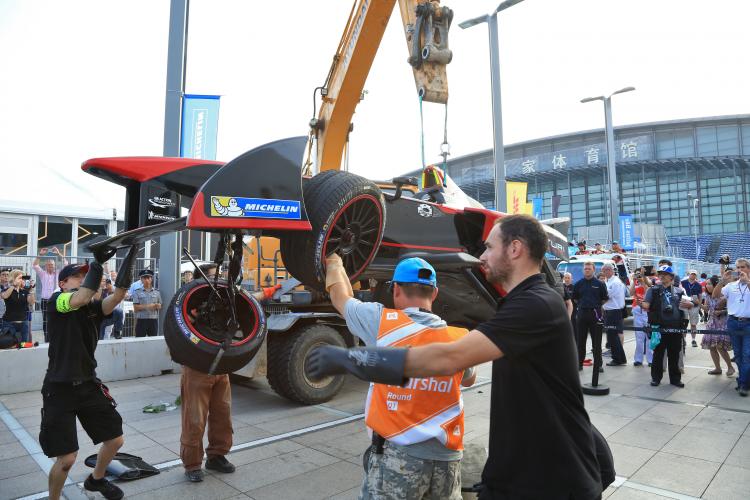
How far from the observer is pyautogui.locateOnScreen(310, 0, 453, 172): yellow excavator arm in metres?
5.74

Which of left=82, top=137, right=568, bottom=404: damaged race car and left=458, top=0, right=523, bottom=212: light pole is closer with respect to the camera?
left=82, top=137, right=568, bottom=404: damaged race car

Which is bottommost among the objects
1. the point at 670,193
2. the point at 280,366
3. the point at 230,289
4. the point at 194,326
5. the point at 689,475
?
the point at 689,475

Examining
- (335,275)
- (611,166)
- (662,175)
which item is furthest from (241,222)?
(662,175)

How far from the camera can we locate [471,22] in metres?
12.3

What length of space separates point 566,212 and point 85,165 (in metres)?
59.7

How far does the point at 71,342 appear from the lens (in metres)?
3.51

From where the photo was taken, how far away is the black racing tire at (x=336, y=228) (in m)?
3.16

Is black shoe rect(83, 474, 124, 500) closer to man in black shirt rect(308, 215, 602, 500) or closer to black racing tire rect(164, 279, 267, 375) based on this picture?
black racing tire rect(164, 279, 267, 375)

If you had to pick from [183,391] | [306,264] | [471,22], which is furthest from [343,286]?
[471,22]

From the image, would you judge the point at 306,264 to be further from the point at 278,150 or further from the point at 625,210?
the point at 625,210

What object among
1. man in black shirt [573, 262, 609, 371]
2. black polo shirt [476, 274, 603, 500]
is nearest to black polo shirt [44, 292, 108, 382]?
black polo shirt [476, 274, 603, 500]

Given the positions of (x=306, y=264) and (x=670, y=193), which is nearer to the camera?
(x=306, y=264)

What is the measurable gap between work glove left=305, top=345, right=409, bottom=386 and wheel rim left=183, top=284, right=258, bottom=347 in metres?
1.48

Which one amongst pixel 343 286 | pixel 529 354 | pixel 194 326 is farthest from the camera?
pixel 194 326
